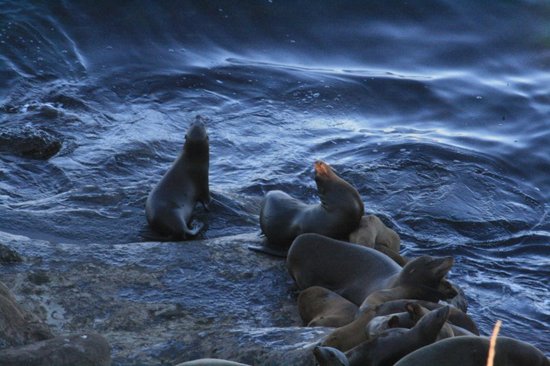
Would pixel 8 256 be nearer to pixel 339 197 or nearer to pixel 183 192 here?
pixel 339 197

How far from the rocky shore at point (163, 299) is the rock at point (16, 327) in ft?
0.06

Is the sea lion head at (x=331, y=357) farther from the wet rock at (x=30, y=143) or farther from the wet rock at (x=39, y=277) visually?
the wet rock at (x=30, y=143)

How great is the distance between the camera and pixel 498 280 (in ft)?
25.7

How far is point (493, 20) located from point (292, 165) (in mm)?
6823

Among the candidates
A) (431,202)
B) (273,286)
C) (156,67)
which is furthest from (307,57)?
(273,286)

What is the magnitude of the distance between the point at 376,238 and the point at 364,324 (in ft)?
6.60

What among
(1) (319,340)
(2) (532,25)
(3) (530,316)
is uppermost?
(2) (532,25)

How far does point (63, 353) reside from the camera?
4.19 m

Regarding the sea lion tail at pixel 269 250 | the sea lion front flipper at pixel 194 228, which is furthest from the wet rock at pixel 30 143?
the sea lion tail at pixel 269 250

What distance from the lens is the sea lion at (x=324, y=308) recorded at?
5395 millimetres

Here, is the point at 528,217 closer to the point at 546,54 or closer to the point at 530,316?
the point at 530,316

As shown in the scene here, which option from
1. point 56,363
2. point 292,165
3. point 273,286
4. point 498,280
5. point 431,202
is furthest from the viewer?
point 292,165

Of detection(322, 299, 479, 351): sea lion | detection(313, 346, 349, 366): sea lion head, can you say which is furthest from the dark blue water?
detection(313, 346, 349, 366): sea lion head

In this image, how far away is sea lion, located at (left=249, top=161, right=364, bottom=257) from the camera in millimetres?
6703
